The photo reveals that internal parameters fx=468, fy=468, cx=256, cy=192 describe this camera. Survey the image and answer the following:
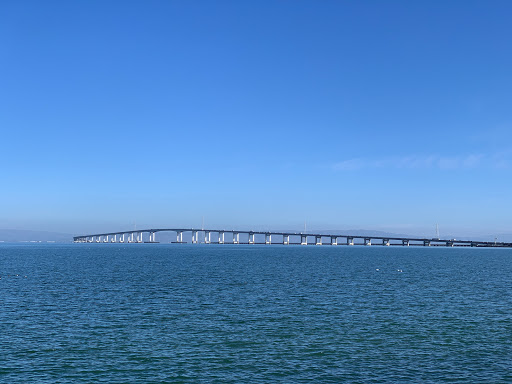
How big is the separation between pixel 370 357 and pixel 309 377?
6.70 metres

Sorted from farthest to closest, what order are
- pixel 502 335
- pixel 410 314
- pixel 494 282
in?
1. pixel 494 282
2. pixel 410 314
3. pixel 502 335

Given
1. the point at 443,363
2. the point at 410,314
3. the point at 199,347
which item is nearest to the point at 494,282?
the point at 410,314

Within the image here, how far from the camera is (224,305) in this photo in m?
56.0

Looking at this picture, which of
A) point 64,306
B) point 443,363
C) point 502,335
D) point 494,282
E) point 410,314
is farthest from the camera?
point 494,282

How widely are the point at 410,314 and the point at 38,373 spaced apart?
3707cm

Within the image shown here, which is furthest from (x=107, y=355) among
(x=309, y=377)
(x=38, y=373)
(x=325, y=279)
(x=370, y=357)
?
(x=325, y=279)

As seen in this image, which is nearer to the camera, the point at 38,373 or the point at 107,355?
the point at 38,373

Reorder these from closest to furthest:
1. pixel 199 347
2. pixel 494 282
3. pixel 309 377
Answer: pixel 309 377, pixel 199 347, pixel 494 282

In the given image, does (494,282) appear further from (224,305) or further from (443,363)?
(443,363)

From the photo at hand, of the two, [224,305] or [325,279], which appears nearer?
[224,305]

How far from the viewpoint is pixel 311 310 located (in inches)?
2074

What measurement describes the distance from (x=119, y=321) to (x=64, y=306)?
12314 millimetres

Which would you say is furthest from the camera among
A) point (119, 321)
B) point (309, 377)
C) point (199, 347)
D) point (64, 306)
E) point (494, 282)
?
point (494, 282)

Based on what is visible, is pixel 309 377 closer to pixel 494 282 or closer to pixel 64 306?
pixel 64 306
